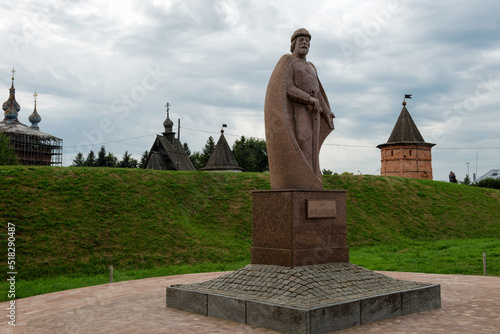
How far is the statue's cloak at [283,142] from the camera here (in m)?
8.27

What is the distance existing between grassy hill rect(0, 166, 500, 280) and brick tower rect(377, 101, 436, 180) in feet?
38.8

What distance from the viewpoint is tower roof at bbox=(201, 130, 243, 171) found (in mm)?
41134

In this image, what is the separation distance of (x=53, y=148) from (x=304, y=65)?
71940mm

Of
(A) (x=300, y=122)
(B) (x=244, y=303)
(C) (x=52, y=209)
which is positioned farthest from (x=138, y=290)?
(C) (x=52, y=209)

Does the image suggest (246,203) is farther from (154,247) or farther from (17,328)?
(17,328)

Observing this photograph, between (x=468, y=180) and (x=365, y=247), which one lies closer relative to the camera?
(x=365, y=247)

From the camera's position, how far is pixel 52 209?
16766 millimetres

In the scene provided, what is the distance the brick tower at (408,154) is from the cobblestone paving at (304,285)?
33888 mm

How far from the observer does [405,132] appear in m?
40.9

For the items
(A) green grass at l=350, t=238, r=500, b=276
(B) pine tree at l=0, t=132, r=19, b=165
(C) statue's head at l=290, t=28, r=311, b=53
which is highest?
(B) pine tree at l=0, t=132, r=19, b=165

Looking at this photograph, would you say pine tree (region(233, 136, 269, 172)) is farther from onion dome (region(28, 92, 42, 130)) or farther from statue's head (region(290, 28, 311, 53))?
statue's head (region(290, 28, 311, 53))

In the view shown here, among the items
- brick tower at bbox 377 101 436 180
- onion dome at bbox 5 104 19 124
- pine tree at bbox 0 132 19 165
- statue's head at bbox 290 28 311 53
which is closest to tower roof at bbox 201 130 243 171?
Result: brick tower at bbox 377 101 436 180

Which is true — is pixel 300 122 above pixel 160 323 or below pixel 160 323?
above

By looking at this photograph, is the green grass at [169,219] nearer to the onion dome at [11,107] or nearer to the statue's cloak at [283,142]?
the statue's cloak at [283,142]
